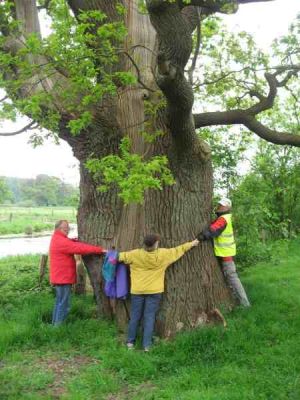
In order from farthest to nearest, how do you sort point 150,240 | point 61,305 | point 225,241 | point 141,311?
point 225,241, point 61,305, point 141,311, point 150,240

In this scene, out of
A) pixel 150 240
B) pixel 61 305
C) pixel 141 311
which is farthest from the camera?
pixel 61 305

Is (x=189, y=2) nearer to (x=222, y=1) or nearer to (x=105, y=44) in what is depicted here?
(x=222, y=1)

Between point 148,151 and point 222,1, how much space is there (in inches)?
102

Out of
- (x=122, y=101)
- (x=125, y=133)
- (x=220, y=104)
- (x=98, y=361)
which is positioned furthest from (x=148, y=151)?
(x=220, y=104)

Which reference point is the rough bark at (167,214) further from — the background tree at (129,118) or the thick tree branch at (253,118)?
the thick tree branch at (253,118)

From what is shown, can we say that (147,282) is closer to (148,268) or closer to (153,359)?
(148,268)

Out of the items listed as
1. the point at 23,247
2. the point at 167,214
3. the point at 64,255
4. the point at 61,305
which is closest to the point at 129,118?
the point at 167,214

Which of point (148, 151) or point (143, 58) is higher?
point (143, 58)

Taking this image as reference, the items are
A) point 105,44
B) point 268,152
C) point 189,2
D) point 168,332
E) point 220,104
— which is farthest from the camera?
point 268,152

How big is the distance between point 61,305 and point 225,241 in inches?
111

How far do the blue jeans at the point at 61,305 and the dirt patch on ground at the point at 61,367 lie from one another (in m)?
1.10

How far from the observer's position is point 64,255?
739 cm

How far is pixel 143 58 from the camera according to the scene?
7727 millimetres

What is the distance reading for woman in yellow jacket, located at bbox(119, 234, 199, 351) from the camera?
653 cm
